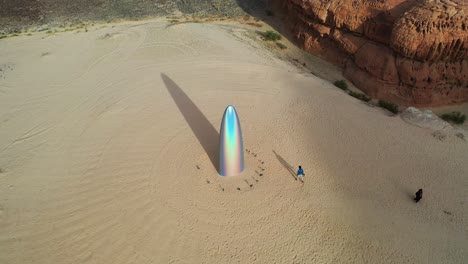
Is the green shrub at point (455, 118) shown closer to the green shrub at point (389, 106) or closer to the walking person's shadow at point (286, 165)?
the green shrub at point (389, 106)

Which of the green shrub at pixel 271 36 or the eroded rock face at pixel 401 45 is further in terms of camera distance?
the green shrub at pixel 271 36

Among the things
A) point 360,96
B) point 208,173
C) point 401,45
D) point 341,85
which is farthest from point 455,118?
point 208,173

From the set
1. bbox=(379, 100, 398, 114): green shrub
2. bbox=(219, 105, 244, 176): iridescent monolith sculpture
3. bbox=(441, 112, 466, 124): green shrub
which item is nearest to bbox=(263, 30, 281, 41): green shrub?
bbox=(379, 100, 398, 114): green shrub

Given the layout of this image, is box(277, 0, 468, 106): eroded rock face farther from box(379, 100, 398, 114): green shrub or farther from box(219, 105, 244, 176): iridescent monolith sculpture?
box(219, 105, 244, 176): iridescent monolith sculpture

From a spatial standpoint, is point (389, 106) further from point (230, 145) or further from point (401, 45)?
point (230, 145)

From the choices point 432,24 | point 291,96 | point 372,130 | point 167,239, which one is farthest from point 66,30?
point 432,24

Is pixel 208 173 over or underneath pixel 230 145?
Answer: underneath

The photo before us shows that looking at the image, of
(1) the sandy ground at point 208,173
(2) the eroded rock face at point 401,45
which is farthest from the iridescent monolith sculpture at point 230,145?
(2) the eroded rock face at point 401,45
